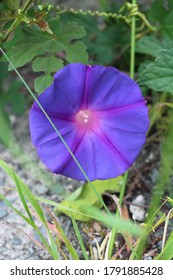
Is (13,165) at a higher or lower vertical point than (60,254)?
higher

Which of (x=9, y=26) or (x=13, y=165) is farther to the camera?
(x=13, y=165)

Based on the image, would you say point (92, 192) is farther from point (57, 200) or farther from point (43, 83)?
point (43, 83)

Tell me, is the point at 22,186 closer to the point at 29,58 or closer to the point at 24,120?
the point at 29,58

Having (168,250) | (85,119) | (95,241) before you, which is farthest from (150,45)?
(168,250)

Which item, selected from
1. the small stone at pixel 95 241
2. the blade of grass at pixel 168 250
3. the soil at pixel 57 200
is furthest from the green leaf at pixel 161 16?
the blade of grass at pixel 168 250
